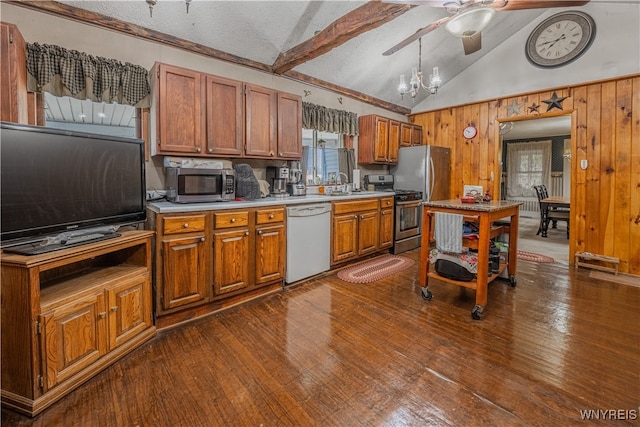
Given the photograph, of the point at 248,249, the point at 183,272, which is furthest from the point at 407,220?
the point at 183,272

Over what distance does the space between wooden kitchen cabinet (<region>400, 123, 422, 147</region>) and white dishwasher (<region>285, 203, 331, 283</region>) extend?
8.39 ft

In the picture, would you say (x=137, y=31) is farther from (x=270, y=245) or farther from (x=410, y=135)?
(x=410, y=135)

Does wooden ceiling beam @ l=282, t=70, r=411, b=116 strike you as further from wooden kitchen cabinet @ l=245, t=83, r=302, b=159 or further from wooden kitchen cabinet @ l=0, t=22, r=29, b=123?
wooden kitchen cabinet @ l=0, t=22, r=29, b=123

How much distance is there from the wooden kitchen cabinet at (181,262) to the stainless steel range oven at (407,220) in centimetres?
289

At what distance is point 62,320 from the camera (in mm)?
1563

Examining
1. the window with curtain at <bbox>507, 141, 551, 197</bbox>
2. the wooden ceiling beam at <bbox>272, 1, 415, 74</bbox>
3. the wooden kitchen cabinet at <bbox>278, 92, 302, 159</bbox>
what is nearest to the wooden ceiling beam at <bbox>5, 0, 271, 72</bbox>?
the wooden ceiling beam at <bbox>272, 1, 415, 74</bbox>

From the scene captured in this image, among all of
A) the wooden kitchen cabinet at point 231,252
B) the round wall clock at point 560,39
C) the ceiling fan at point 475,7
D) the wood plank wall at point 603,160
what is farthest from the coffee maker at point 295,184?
the round wall clock at point 560,39

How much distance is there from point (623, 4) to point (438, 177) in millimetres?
2912

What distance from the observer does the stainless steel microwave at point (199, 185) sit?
2512 mm

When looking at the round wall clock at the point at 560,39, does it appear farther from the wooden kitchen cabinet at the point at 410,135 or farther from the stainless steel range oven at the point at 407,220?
the stainless steel range oven at the point at 407,220

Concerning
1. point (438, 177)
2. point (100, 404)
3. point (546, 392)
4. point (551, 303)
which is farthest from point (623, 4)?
point (100, 404)

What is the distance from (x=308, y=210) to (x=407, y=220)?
208cm

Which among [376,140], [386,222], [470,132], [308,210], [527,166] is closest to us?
[308,210]

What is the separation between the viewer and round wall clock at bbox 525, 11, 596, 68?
3.91m
